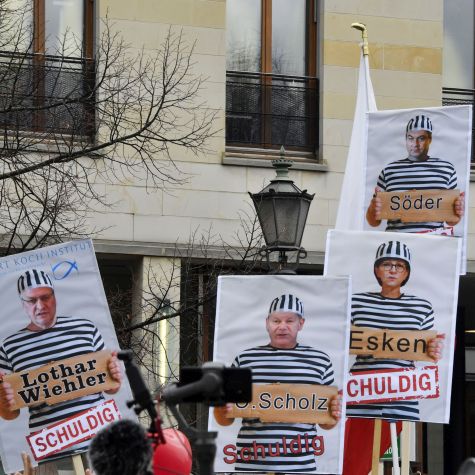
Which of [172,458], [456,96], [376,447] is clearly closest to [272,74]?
[456,96]

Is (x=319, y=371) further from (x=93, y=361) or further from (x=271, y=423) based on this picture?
(x=93, y=361)

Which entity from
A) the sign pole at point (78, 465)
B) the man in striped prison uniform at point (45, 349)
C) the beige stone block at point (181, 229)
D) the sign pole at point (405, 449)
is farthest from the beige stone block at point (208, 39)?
the sign pole at point (78, 465)

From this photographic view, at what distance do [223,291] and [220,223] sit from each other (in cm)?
850

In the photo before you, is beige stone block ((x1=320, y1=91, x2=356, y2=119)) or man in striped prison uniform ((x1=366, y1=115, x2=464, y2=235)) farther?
beige stone block ((x1=320, y1=91, x2=356, y2=119))

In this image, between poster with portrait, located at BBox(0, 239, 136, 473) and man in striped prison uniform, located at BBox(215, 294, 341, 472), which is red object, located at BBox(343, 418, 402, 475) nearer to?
man in striped prison uniform, located at BBox(215, 294, 341, 472)

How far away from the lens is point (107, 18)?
18234mm

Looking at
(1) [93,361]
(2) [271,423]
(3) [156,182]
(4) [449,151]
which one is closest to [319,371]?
(2) [271,423]

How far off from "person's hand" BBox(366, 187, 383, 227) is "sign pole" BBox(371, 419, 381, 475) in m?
1.64

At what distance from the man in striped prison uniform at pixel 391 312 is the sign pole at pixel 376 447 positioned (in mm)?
63

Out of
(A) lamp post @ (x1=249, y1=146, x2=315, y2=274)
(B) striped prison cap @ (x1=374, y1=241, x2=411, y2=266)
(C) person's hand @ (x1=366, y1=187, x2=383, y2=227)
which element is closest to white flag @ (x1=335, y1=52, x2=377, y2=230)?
(C) person's hand @ (x1=366, y1=187, x2=383, y2=227)

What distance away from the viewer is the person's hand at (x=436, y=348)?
35.0 ft

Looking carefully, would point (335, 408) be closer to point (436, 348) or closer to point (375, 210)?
point (436, 348)

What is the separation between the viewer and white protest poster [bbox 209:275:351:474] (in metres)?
10.2

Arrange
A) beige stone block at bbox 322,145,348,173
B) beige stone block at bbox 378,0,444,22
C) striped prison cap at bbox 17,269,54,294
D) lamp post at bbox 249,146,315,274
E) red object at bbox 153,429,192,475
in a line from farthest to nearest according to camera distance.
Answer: beige stone block at bbox 378,0,444,22 → beige stone block at bbox 322,145,348,173 → lamp post at bbox 249,146,315,274 → striped prison cap at bbox 17,269,54,294 → red object at bbox 153,429,192,475
